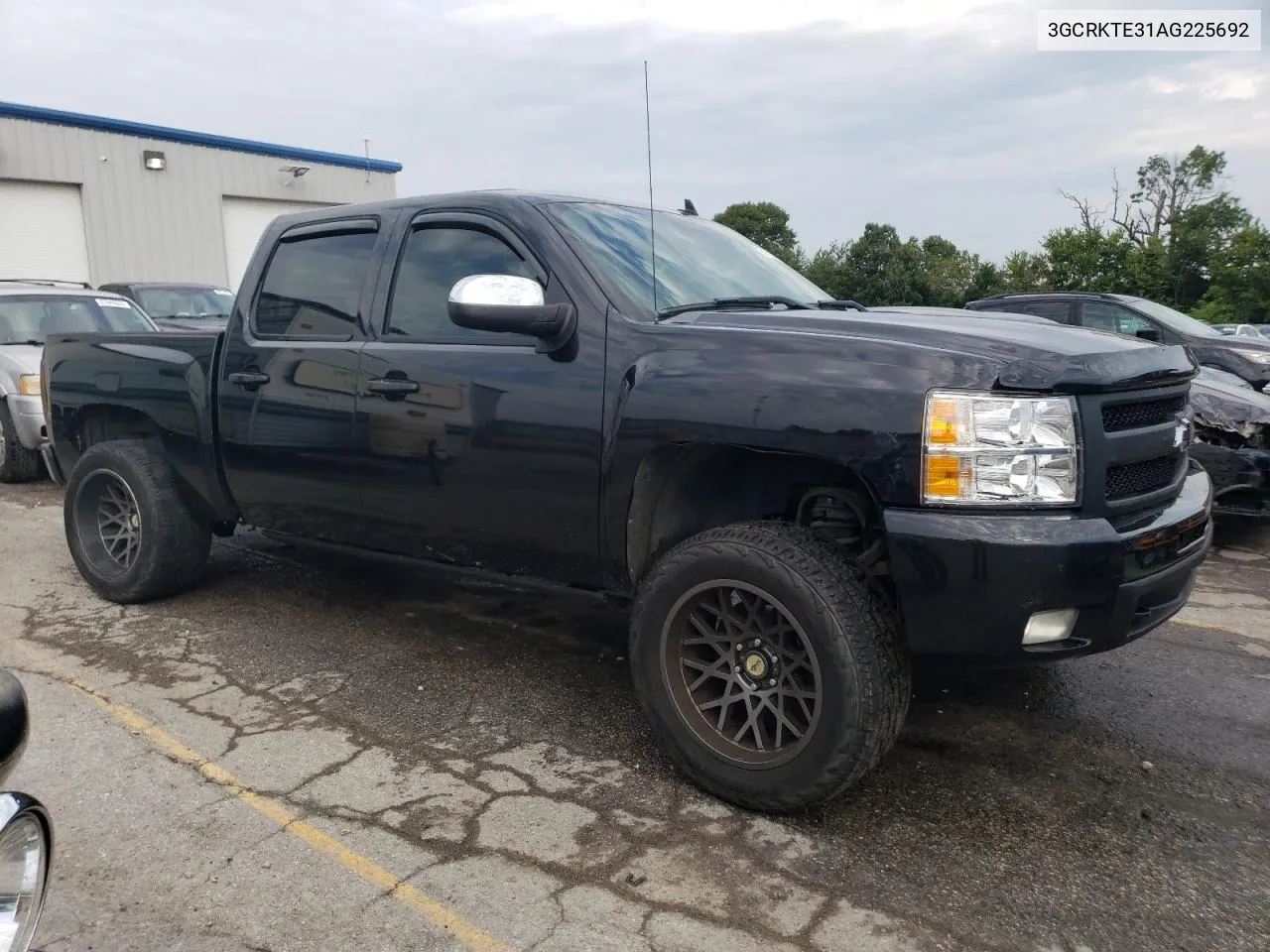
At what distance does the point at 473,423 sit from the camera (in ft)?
11.3

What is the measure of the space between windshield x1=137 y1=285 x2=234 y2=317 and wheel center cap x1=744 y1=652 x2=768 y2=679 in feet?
39.8

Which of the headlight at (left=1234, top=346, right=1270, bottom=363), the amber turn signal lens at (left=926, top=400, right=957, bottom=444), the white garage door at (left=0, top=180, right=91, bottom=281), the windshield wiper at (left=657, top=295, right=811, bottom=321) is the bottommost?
the headlight at (left=1234, top=346, right=1270, bottom=363)

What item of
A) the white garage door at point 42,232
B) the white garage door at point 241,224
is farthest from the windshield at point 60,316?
the white garage door at point 241,224

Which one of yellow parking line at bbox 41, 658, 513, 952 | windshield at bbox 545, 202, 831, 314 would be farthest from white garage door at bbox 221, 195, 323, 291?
yellow parking line at bbox 41, 658, 513, 952

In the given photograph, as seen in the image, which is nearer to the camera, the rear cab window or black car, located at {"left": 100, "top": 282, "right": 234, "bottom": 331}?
the rear cab window

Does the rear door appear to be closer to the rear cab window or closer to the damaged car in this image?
the rear cab window

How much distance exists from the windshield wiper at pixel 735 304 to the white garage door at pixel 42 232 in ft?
67.3

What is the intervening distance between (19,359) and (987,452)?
8.30 m

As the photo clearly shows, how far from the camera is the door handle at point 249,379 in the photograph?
412 centimetres

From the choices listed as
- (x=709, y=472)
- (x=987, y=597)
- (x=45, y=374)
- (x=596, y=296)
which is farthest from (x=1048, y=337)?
(x=45, y=374)

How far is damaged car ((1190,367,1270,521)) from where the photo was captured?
590 centimetres

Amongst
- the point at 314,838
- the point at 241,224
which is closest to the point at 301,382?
the point at 314,838

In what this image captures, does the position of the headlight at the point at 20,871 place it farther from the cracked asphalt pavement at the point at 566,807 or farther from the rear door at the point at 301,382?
the rear door at the point at 301,382

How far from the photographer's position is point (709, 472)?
10.7 ft
